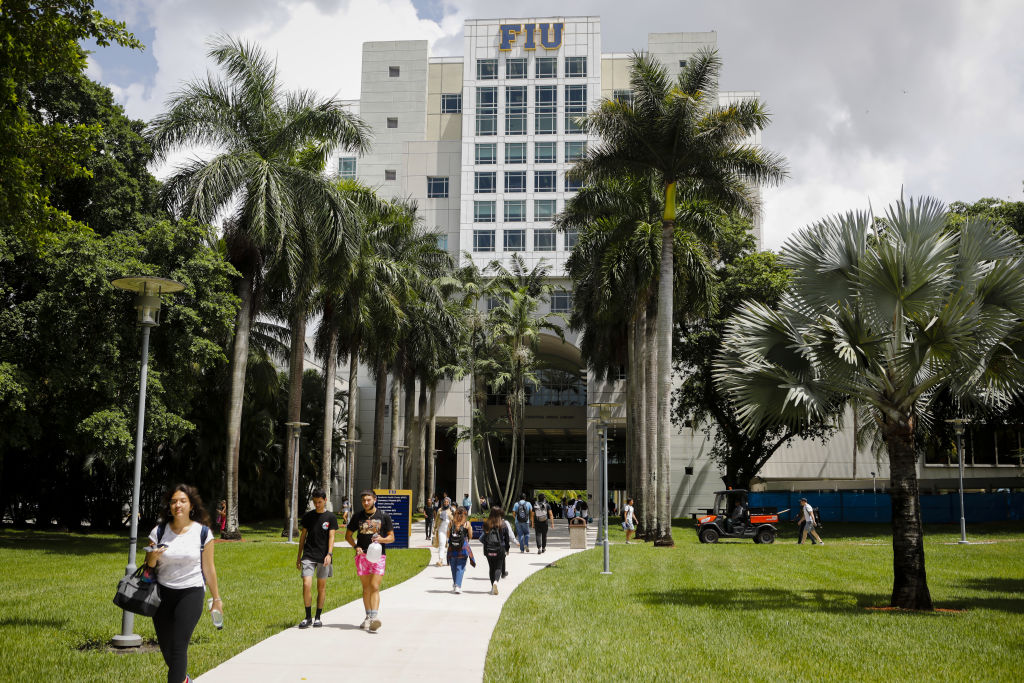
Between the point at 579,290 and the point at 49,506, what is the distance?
25175mm

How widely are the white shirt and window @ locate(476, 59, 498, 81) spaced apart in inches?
2497

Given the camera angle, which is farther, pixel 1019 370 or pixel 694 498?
pixel 694 498

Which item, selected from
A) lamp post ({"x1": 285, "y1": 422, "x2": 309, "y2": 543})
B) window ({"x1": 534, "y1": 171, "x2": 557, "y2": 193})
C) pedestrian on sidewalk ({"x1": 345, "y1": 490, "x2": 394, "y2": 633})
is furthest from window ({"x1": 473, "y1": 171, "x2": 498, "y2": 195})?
pedestrian on sidewalk ({"x1": 345, "y1": 490, "x2": 394, "y2": 633})

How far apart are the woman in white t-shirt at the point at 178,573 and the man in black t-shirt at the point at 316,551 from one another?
3511 millimetres

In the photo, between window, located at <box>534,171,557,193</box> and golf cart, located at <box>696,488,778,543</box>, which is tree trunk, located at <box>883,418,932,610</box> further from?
window, located at <box>534,171,557,193</box>

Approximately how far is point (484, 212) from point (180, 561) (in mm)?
58690

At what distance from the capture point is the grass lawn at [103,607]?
27.6 feet

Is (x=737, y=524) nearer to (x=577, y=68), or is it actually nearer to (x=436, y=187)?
(x=436, y=187)

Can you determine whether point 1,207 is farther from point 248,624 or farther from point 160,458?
point 160,458

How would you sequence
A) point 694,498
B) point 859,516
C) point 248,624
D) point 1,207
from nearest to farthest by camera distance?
point 248,624 < point 1,207 < point 859,516 < point 694,498

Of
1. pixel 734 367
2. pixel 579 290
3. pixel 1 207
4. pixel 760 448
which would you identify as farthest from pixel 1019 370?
pixel 760 448

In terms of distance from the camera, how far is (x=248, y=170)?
29453 mm

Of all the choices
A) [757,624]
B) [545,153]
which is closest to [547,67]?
[545,153]

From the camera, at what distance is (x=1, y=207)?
13.3 metres
